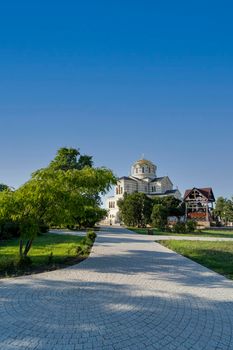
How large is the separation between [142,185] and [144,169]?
4.24 meters

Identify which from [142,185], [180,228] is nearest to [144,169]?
[142,185]

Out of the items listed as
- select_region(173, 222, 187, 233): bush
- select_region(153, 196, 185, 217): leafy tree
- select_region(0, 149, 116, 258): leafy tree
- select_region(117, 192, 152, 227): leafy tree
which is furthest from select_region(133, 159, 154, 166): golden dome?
select_region(0, 149, 116, 258): leafy tree

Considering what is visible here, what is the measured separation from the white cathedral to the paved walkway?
4897 cm

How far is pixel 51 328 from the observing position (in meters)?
4.28

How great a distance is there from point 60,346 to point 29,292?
2.69m

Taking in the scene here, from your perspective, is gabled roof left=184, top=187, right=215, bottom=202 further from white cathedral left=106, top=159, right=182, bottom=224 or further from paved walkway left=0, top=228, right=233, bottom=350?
paved walkway left=0, top=228, right=233, bottom=350

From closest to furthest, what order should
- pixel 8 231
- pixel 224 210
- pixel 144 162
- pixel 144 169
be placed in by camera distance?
pixel 8 231 → pixel 224 210 → pixel 144 169 → pixel 144 162

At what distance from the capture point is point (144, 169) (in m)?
61.2

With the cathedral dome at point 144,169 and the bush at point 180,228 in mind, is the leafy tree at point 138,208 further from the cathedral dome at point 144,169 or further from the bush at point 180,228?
the cathedral dome at point 144,169

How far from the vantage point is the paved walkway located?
391 centimetres

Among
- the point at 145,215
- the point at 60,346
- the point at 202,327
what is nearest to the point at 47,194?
the point at 60,346

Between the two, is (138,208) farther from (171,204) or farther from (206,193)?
(206,193)

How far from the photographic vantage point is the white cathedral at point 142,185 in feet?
188

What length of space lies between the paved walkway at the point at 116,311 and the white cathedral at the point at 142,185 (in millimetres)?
48970
